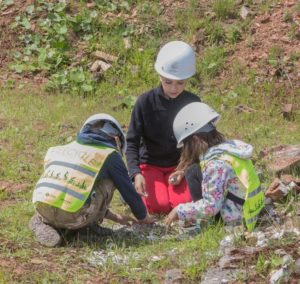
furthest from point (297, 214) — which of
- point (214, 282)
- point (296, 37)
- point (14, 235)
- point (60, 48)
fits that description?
point (60, 48)

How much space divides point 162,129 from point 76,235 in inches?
50.1

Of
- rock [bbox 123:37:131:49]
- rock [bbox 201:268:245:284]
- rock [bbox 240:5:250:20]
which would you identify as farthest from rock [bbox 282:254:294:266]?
rock [bbox 240:5:250:20]

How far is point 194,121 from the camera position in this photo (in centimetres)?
510

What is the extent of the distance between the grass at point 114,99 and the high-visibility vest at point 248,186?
0.20 metres

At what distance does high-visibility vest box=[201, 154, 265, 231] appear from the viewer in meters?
5.02

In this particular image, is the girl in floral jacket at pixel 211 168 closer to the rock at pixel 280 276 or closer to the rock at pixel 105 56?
the rock at pixel 280 276

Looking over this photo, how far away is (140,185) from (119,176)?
0.71m

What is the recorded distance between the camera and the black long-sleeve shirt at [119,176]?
4.96m

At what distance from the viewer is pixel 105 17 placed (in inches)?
380

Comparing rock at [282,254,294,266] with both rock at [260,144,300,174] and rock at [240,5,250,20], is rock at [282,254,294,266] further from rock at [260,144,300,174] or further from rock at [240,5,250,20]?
rock at [240,5,250,20]

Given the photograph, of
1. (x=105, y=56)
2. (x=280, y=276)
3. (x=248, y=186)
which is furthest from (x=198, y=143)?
(x=105, y=56)

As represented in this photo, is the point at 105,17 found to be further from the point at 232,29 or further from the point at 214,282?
the point at 214,282

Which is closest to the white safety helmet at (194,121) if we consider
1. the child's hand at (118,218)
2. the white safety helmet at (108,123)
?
the white safety helmet at (108,123)

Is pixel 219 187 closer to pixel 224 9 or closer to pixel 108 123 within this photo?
pixel 108 123
